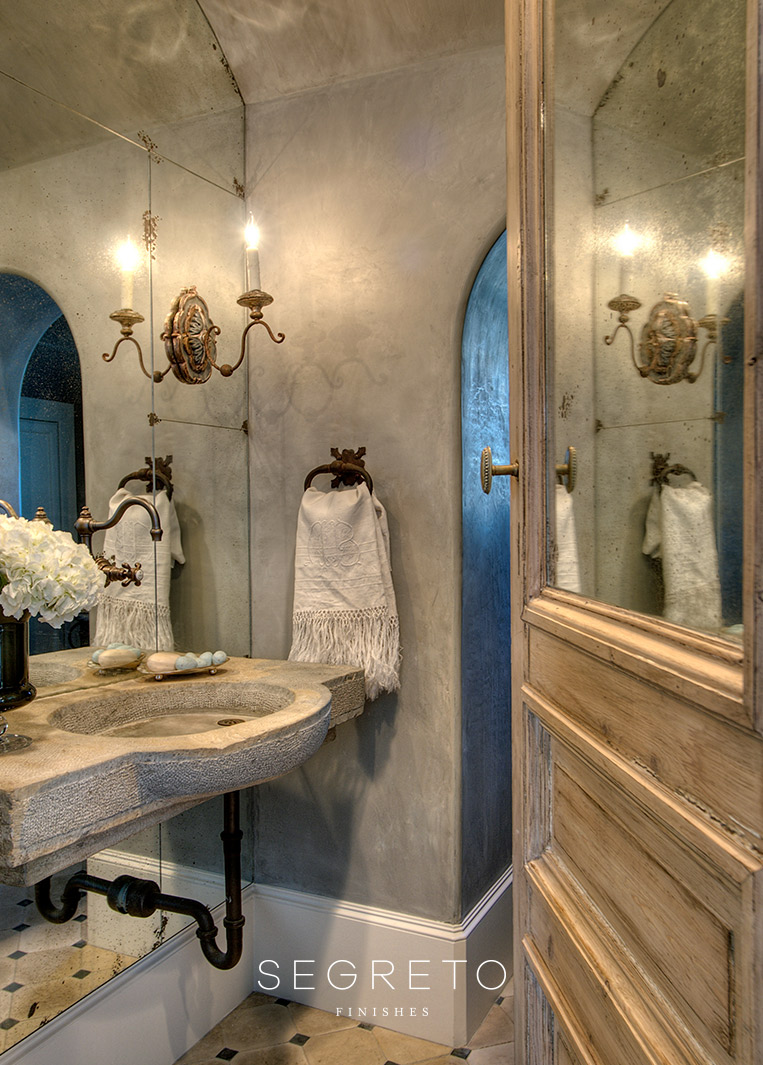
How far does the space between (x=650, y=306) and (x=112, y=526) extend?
4.29 feet

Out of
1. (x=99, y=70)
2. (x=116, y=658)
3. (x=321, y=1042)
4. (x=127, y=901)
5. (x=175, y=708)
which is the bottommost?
(x=321, y=1042)

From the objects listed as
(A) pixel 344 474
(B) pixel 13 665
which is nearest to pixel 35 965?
(B) pixel 13 665

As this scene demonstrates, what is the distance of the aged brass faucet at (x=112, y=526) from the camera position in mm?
1578

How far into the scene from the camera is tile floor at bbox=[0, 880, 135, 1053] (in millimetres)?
1368

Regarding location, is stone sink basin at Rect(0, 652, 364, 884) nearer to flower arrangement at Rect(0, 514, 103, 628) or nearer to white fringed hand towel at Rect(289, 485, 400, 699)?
white fringed hand towel at Rect(289, 485, 400, 699)

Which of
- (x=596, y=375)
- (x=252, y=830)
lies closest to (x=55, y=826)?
(x=596, y=375)

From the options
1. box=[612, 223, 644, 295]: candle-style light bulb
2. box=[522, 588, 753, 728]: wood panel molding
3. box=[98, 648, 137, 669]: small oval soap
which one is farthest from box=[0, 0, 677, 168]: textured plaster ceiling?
box=[522, 588, 753, 728]: wood panel molding

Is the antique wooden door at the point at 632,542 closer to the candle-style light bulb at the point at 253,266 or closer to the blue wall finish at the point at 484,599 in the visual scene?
the blue wall finish at the point at 484,599

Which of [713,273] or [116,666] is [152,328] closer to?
[116,666]

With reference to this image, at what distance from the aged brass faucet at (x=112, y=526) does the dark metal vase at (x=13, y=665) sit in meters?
0.31

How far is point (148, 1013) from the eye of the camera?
5.44 feet

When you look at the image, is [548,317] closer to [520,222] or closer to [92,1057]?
[520,222]

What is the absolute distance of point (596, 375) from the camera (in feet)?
2.54

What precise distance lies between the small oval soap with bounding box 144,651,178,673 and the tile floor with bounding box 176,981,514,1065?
0.92 meters
